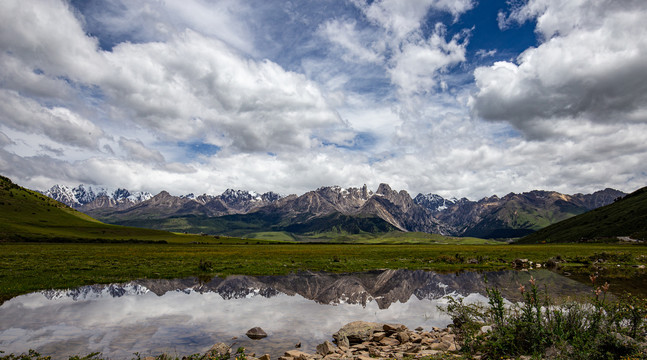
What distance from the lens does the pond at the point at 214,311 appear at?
583 inches

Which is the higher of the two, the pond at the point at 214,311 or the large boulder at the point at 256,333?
the large boulder at the point at 256,333

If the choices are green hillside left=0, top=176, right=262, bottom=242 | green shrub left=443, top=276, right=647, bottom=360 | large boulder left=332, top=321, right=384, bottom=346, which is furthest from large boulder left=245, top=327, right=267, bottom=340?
green hillside left=0, top=176, right=262, bottom=242

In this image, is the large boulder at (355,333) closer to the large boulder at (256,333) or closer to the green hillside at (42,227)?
the large boulder at (256,333)

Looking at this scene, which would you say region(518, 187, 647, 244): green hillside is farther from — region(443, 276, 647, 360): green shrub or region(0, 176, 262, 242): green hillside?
region(0, 176, 262, 242): green hillside

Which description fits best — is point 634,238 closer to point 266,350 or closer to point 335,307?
point 335,307

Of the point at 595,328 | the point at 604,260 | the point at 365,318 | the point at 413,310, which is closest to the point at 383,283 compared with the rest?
the point at 413,310

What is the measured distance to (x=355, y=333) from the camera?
641 inches

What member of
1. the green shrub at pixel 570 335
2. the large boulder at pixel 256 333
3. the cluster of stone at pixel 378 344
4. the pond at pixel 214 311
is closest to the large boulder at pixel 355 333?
the cluster of stone at pixel 378 344

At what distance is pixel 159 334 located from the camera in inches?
635

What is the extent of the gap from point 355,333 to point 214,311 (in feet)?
34.9

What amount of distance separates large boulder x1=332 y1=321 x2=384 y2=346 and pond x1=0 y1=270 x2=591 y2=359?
0.92m

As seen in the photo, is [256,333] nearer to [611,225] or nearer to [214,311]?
[214,311]

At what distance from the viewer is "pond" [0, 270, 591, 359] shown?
14.8 metres

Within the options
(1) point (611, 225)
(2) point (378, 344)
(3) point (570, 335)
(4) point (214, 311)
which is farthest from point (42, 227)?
(1) point (611, 225)
